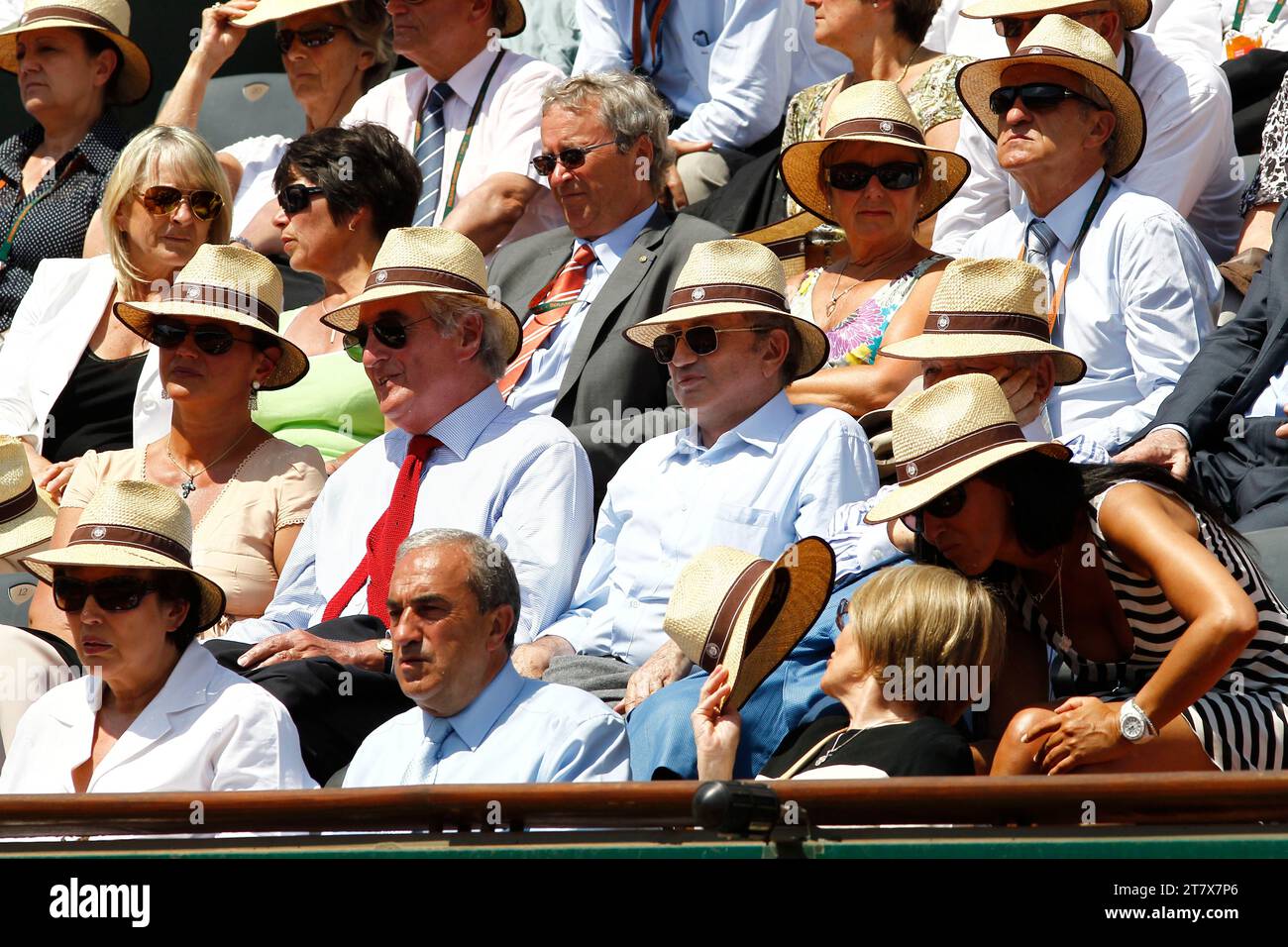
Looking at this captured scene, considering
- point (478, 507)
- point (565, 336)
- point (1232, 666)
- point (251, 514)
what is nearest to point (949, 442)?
point (1232, 666)

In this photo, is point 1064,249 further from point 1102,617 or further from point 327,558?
point 327,558

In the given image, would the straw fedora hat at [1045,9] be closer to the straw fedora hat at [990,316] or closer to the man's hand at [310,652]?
the straw fedora hat at [990,316]

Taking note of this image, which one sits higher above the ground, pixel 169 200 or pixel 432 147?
pixel 432 147

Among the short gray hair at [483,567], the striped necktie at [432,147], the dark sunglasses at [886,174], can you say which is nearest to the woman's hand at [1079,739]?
the short gray hair at [483,567]

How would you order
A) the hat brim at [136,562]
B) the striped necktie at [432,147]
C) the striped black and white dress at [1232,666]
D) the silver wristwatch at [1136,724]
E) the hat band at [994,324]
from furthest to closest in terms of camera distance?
the striped necktie at [432,147]
the hat band at [994,324]
the hat brim at [136,562]
the striped black and white dress at [1232,666]
the silver wristwatch at [1136,724]

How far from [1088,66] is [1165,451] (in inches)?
43.9

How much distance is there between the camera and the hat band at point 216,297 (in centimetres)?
514

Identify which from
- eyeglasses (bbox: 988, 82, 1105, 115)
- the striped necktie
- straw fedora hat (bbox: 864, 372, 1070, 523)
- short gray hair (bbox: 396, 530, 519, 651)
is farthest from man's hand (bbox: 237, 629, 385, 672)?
the striped necktie

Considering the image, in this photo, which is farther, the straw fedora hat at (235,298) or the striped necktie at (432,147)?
the striped necktie at (432,147)

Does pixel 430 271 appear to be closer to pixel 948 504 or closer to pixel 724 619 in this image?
pixel 724 619

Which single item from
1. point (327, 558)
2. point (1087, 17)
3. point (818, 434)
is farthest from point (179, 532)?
point (1087, 17)

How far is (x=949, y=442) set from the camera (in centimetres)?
377

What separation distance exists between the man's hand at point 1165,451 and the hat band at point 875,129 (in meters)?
1.11
